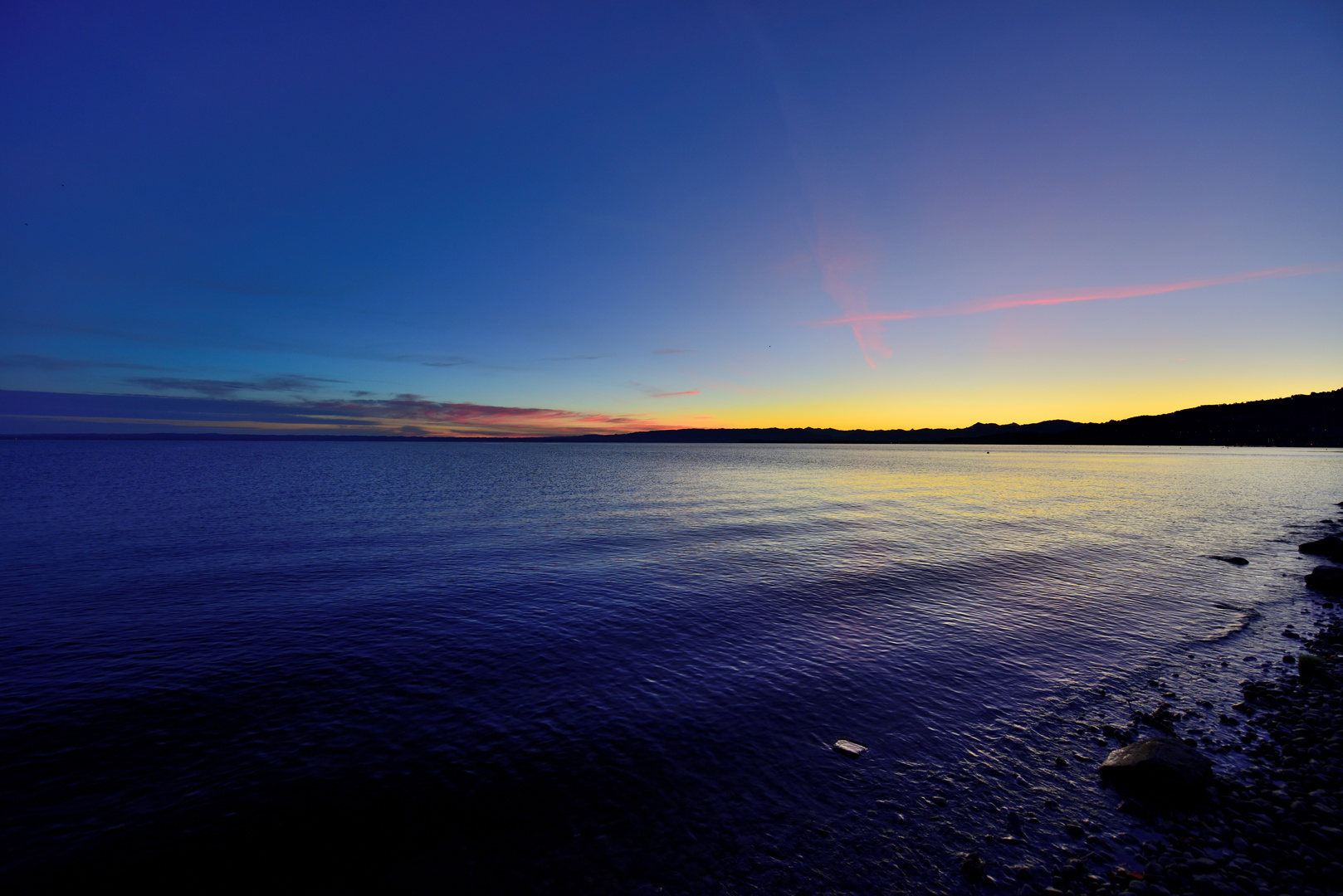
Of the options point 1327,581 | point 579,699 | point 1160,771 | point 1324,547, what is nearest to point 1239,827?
point 1160,771

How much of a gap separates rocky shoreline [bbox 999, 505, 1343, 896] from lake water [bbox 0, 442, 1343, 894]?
76cm

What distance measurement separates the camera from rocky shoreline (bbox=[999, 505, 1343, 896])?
9.71 meters

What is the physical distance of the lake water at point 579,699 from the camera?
11.1m

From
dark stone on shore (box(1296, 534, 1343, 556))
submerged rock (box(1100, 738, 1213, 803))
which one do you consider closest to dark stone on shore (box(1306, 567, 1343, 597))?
dark stone on shore (box(1296, 534, 1343, 556))

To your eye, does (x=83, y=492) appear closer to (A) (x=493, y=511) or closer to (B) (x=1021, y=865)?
(A) (x=493, y=511)

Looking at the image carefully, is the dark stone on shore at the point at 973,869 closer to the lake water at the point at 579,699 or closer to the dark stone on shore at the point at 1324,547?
the lake water at the point at 579,699

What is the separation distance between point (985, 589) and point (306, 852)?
3202 cm

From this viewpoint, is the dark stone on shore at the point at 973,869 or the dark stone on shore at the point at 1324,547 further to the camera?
the dark stone on shore at the point at 1324,547

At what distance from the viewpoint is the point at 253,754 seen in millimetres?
14188

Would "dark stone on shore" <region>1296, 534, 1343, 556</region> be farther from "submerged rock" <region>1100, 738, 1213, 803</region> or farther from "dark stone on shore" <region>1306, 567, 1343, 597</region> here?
"submerged rock" <region>1100, 738, 1213, 803</region>

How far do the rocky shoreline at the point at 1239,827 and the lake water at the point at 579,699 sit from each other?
76cm

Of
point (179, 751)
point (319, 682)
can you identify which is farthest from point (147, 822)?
point (319, 682)

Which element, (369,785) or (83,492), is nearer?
(369,785)

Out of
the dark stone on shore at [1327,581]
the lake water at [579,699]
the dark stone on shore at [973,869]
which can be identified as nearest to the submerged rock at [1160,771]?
the lake water at [579,699]
